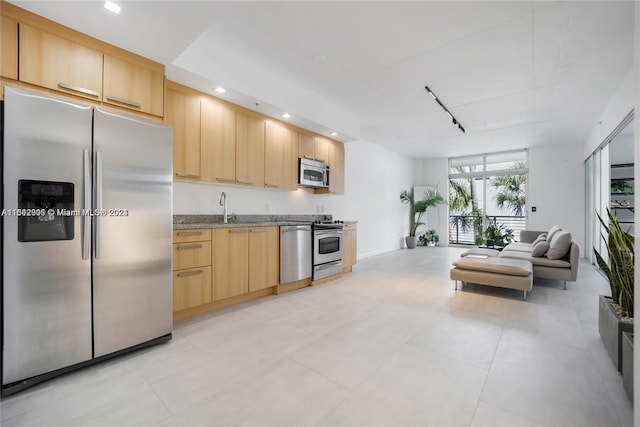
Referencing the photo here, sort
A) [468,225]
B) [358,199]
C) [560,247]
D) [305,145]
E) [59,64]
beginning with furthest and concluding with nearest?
[468,225]
[358,199]
[305,145]
[560,247]
[59,64]

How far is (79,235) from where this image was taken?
6.32ft

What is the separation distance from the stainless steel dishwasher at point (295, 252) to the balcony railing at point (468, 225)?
6.70 metres

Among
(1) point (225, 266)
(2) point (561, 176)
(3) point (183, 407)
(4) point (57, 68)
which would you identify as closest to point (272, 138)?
(1) point (225, 266)

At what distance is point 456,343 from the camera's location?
235cm

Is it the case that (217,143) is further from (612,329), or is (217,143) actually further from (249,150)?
(612,329)

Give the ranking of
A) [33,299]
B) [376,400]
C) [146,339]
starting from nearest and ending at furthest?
[376,400] < [33,299] < [146,339]

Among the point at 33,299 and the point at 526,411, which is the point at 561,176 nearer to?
the point at 526,411

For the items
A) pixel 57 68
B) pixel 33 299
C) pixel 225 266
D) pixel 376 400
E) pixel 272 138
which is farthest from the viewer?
pixel 272 138

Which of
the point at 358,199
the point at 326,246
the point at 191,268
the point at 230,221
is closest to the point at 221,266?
the point at 191,268

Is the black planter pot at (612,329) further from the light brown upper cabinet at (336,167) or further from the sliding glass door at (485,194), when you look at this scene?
the sliding glass door at (485,194)

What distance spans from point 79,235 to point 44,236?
0.56 ft

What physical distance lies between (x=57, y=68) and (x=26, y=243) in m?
1.26

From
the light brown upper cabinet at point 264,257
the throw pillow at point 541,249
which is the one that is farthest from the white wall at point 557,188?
the light brown upper cabinet at point 264,257

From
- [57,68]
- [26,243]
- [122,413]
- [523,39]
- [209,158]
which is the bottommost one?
[122,413]
